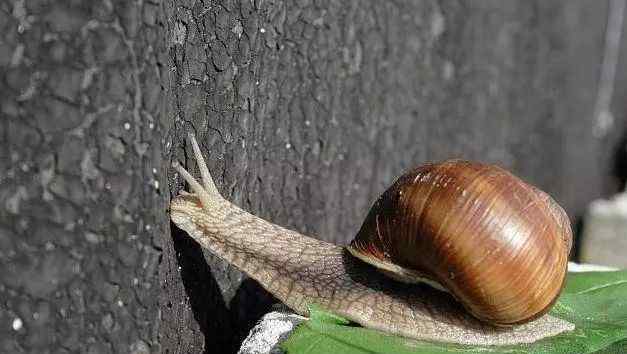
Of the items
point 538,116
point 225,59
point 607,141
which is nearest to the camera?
point 225,59

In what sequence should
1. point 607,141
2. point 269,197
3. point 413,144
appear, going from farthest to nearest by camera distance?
point 607,141 < point 413,144 < point 269,197

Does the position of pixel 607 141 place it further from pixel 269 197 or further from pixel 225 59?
pixel 225 59

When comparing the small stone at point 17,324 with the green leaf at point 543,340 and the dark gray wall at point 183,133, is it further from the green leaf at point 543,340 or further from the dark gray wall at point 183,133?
the green leaf at point 543,340

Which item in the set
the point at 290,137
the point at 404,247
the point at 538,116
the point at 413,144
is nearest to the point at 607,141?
the point at 538,116

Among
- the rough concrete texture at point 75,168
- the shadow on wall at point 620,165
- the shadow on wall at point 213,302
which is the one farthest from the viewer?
the shadow on wall at point 620,165

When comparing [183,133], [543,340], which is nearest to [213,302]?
[183,133]

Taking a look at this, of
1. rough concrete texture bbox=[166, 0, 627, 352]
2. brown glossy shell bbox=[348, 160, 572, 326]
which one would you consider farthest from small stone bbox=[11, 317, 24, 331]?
brown glossy shell bbox=[348, 160, 572, 326]

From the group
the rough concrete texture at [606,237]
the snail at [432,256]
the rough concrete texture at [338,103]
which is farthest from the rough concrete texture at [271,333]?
the rough concrete texture at [606,237]
